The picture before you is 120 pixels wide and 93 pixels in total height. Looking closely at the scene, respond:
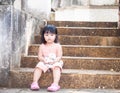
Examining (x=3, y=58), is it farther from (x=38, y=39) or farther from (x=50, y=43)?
(x=38, y=39)

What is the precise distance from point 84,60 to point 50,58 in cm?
72

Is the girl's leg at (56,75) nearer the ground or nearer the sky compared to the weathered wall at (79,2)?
nearer the ground

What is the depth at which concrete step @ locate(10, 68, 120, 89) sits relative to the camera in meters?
5.44

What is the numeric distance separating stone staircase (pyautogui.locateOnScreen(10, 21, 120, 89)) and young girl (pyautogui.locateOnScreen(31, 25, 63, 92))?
7.0 inches

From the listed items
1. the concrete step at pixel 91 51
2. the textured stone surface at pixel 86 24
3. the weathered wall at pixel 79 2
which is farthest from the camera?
the weathered wall at pixel 79 2

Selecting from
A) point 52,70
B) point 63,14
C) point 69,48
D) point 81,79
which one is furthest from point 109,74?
point 63,14

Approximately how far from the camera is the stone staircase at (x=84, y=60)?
547 centimetres

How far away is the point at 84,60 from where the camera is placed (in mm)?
6008

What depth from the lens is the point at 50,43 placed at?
577 cm

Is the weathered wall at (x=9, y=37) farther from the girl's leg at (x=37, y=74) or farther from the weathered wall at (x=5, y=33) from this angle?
the girl's leg at (x=37, y=74)

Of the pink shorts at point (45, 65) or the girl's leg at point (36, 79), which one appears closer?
the girl's leg at point (36, 79)

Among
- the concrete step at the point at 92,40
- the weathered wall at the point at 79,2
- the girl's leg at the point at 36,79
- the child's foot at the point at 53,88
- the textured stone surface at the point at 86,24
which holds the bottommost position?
the child's foot at the point at 53,88

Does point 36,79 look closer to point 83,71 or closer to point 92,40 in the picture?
point 83,71

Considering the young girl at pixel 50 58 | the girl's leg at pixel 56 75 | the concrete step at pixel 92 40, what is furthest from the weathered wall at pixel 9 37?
the concrete step at pixel 92 40
